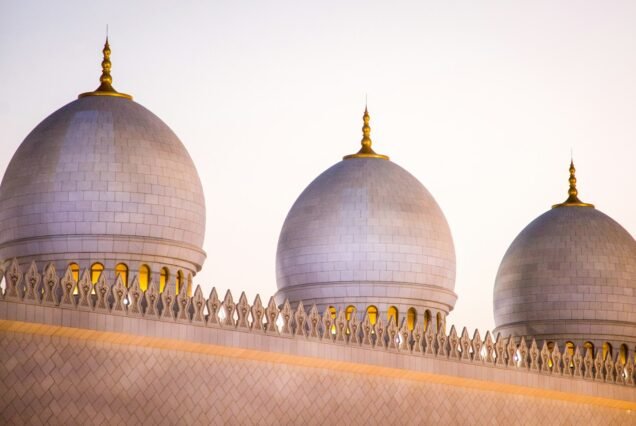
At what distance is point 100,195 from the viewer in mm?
29031

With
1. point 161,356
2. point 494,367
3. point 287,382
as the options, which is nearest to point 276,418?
point 287,382

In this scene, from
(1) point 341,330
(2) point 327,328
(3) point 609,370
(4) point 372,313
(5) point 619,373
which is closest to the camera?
(2) point 327,328

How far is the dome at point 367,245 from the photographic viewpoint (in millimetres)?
33531

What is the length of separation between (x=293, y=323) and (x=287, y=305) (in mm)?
515

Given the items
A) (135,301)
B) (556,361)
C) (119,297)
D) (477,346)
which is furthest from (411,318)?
(119,297)

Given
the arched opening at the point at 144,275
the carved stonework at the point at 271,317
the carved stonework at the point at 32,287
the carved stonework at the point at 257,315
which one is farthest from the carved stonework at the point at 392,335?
the carved stonework at the point at 32,287

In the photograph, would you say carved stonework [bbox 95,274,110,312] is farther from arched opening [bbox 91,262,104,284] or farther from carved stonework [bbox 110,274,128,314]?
arched opening [bbox 91,262,104,284]

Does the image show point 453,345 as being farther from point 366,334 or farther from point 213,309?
point 213,309

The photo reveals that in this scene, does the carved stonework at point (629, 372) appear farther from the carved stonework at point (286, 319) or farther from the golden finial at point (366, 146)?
the carved stonework at point (286, 319)

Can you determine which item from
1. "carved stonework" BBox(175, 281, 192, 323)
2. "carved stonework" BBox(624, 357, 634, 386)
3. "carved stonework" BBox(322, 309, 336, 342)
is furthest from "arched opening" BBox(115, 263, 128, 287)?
"carved stonework" BBox(624, 357, 634, 386)

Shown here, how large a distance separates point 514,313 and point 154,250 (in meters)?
12.5

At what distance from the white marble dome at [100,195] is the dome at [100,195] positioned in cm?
2

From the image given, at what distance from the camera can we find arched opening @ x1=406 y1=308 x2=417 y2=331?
33.7 m

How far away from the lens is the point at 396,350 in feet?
98.6
